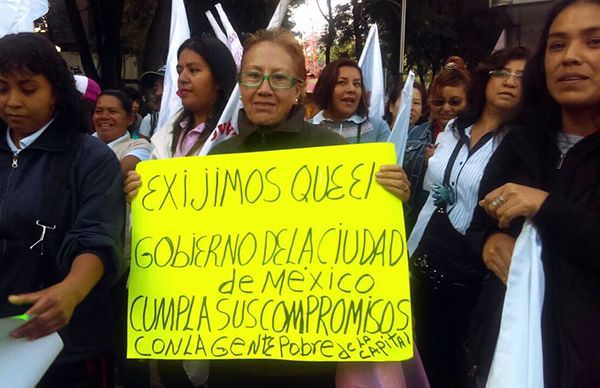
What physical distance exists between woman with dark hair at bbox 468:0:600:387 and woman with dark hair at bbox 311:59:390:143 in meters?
2.54

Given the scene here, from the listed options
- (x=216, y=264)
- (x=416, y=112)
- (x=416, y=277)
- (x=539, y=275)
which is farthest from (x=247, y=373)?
(x=416, y=112)

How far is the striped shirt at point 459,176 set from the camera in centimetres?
296

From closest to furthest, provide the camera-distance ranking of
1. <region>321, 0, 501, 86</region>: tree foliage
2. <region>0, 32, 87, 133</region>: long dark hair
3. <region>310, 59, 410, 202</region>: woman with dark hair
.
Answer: <region>0, 32, 87, 133</region>: long dark hair, <region>310, 59, 410, 202</region>: woman with dark hair, <region>321, 0, 501, 86</region>: tree foliage

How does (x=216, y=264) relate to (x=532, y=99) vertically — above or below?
below

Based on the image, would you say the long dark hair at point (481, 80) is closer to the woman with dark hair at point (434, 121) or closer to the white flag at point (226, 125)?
the woman with dark hair at point (434, 121)

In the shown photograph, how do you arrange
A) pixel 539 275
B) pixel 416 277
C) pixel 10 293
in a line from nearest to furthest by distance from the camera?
1. pixel 539 275
2. pixel 10 293
3. pixel 416 277

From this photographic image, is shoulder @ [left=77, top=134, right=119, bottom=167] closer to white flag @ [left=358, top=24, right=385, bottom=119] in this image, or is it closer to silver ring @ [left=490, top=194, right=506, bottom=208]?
silver ring @ [left=490, top=194, right=506, bottom=208]

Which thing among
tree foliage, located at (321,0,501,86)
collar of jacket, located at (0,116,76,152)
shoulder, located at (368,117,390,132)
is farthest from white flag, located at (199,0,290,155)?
tree foliage, located at (321,0,501,86)

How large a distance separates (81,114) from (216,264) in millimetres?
667

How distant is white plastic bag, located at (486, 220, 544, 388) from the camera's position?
1699mm

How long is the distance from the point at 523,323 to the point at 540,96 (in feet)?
2.26

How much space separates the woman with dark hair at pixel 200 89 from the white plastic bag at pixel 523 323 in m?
1.68

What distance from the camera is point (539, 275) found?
5.73ft

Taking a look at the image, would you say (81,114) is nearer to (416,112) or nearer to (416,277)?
(416,277)
